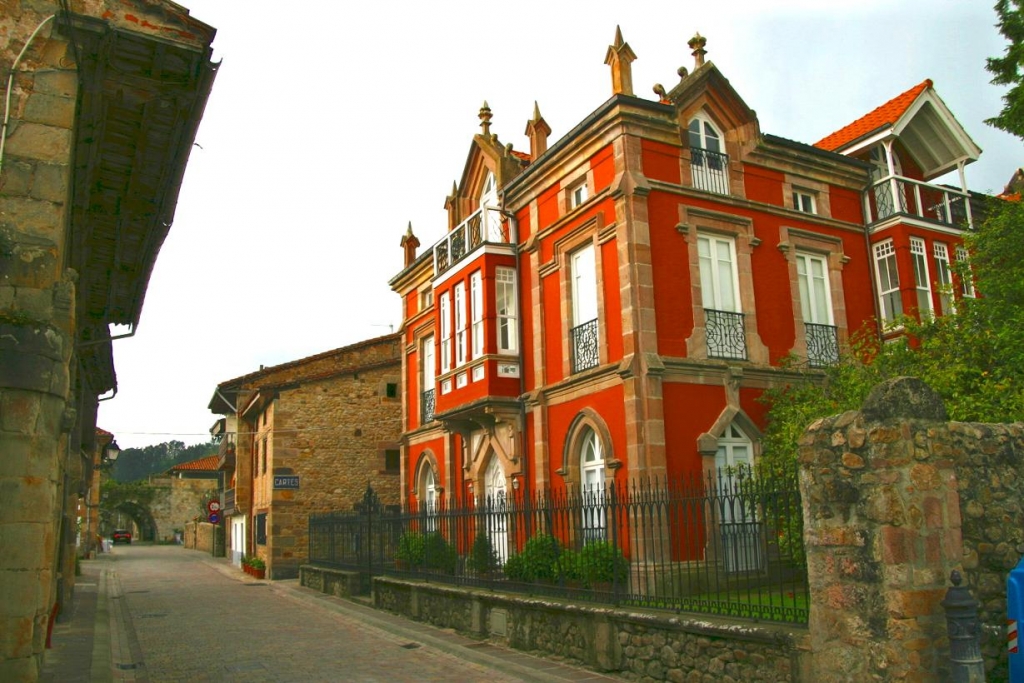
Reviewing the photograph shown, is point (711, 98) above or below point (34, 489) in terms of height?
above

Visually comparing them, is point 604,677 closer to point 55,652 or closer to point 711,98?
point 55,652

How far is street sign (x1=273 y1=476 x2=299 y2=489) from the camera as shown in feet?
87.3

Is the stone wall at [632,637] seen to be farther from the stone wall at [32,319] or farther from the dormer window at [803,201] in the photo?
the dormer window at [803,201]

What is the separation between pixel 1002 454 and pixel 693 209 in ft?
29.6

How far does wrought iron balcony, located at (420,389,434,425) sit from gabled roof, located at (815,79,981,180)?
38.3 feet

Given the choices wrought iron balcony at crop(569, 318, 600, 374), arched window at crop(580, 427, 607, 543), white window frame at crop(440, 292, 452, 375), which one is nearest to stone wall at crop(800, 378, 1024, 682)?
arched window at crop(580, 427, 607, 543)

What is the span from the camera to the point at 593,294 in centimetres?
1662

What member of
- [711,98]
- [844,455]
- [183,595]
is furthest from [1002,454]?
[183,595]

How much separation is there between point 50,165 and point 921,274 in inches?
664

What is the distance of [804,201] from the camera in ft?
60.0

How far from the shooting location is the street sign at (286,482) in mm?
26609

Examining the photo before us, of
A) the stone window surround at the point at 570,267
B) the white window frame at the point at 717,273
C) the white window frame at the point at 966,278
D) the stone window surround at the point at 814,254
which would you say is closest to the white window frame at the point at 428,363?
the stone window surround at the point at 570,267

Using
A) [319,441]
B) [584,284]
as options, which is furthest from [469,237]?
[319,441]

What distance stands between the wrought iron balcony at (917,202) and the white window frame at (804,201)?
159cm
